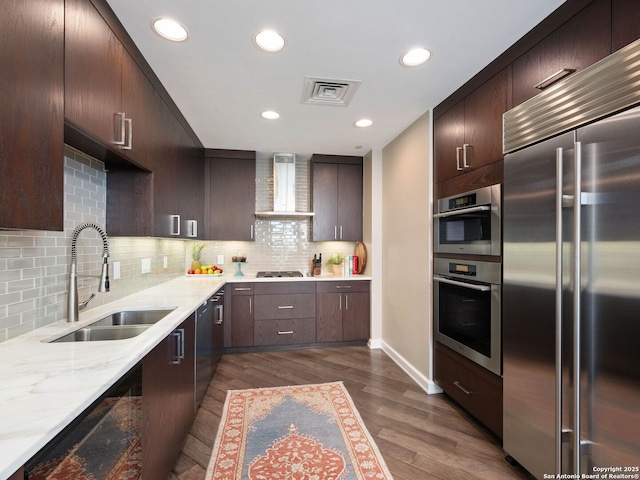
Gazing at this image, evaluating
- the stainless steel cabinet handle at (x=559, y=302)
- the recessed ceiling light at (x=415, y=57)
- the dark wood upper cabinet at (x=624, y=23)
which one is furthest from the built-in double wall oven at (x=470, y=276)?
the recessed ceiling light at (x=415, y=57)

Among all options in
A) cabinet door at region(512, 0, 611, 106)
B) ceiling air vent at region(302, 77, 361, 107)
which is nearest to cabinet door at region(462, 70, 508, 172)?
cabinet door at region(512, 0, 611, 106)

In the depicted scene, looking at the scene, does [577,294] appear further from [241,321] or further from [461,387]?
[241,321]

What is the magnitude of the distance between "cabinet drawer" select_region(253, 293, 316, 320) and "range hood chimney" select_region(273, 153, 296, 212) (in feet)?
3.82

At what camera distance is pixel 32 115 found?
1036mm

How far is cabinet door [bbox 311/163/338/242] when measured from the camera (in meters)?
4.14

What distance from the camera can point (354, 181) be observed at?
4227 millimetres

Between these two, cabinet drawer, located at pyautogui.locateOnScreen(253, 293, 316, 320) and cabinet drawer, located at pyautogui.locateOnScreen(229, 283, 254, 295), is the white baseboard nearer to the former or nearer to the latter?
cabinet drawer, located at pyautogui.locateOnScreen(253, 293, 316, 320)

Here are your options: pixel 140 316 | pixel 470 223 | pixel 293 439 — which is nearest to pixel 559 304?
pixel 470 223

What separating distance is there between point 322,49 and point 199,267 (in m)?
3.02

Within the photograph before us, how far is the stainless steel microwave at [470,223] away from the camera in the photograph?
1937 millimetres

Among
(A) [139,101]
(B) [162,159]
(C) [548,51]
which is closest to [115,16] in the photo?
(A) [139,101]

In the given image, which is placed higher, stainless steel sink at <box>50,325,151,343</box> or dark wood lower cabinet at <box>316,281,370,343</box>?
stainless steel sink at <box>50,325,151,343</box>

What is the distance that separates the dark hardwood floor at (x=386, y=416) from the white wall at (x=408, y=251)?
253mm

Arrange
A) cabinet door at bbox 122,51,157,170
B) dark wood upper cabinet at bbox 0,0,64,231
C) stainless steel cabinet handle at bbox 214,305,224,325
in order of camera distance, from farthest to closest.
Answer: stainless steel cabinet handle at bbox 214,305,224,325 < cabinet door at bbox 122,51,157,170 < dark wood upper cabinet at bbox 0,0,64,231
